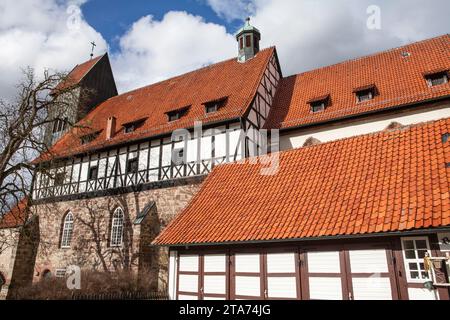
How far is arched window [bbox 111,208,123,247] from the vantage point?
62.1 ft

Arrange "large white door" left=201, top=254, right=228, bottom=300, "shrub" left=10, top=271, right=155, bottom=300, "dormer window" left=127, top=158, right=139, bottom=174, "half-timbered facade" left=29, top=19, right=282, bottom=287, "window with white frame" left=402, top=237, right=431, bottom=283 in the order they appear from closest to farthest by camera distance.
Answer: "window with white frame" left=402, top=237, right=431, bottom=283 → "large white door" left=201, top=254, right=228, bottom=300 → "shrub" left=10, top=271, right=155, bottom=300 → "half-timbered facade" left=29, top=19, right=282, bottom=287 → "dormer window" left=127, top=158, right=139, bottom=174

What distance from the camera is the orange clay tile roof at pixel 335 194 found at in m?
8.14

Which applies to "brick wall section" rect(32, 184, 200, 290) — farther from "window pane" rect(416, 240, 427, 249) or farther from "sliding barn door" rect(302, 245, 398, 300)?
"window pane" rect(416, 240, 427, 249)

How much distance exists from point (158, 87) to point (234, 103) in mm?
8805

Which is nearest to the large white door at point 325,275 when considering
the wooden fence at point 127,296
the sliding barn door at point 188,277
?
the sliding barn door at point 188,277

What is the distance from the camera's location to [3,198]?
1464 cm

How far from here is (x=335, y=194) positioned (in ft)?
31.7

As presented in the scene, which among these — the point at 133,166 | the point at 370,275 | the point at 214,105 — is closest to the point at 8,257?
the point at 133,166

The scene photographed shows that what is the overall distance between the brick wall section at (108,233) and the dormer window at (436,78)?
1082 centimetres

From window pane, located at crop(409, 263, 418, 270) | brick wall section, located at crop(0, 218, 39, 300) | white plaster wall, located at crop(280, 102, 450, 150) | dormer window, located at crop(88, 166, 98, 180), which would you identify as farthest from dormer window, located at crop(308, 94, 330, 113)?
brick wall section, located at crop(0, 218, 39, 300)

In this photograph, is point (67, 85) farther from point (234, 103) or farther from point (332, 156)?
point (332, 156)

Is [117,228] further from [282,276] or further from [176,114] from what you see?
[282,276]

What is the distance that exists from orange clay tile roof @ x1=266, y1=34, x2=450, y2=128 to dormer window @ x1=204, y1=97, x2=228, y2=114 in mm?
2518

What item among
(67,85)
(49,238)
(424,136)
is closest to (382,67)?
(424,136)
